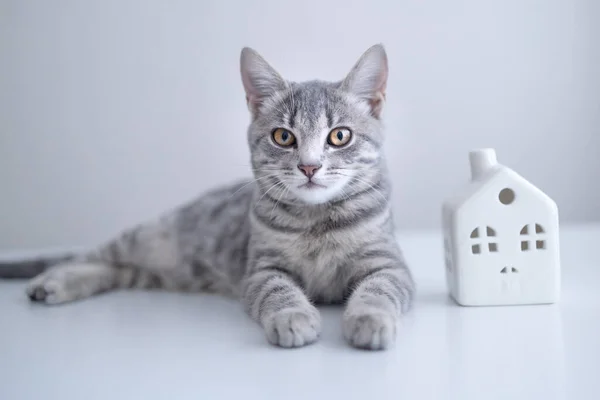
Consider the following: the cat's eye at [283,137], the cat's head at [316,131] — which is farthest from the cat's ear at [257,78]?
the cat's eye at [283,137]

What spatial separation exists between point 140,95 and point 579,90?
198cm

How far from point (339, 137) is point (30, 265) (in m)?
1.22

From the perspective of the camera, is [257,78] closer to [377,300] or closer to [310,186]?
[310,186]

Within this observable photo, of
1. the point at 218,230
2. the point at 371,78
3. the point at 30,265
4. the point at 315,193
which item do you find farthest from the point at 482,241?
the point at 30,265

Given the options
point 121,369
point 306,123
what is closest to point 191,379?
point 121,369

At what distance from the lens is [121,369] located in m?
1.08

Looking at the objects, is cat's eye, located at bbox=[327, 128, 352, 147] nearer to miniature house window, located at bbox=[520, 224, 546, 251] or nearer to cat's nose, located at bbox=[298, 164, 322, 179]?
cat's nose, located at bbox=[298, 164, 322, 179]

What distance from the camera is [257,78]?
61.0 inches

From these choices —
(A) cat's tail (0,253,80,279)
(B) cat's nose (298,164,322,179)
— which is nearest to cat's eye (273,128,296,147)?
(B) cat's nose (298,164,322,179)

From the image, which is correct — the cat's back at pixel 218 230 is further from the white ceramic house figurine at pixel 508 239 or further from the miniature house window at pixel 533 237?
the miniature house window at pixel 533 237

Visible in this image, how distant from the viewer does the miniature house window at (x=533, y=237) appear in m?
1.33

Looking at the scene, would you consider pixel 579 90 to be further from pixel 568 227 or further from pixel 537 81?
pixel 568 227

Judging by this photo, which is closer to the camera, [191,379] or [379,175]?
[191,379]

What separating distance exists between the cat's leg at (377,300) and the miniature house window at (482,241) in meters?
0.19
